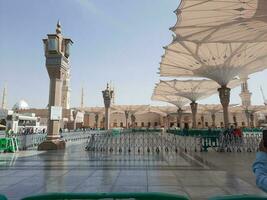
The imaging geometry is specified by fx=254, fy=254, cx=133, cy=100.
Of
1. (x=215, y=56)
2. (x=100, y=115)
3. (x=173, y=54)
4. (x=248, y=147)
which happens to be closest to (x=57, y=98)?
(x=248, y=147)

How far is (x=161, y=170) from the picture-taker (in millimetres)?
7645

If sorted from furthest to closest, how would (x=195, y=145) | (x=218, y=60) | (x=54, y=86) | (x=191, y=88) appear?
(x=191, y=88)
(x=218, y=60)
(x=54, y=86)
(x=195, y=145)

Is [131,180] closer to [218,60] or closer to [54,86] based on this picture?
[54,86]

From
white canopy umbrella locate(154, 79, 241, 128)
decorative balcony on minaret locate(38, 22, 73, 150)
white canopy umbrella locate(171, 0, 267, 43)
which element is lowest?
decorative balcony on minaret locate(38, 22, 73, 150)

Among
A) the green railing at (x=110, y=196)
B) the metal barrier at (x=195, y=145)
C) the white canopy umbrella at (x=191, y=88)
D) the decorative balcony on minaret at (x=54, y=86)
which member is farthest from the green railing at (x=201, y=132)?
the green railing at (x=110, y=196)

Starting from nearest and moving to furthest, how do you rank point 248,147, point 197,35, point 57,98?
point 248,147
point 57,98
point 197,35

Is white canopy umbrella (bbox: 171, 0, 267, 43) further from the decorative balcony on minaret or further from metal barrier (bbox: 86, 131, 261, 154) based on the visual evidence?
the decorative balcony on minaret

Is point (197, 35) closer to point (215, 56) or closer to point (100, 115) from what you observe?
point (215, 56)

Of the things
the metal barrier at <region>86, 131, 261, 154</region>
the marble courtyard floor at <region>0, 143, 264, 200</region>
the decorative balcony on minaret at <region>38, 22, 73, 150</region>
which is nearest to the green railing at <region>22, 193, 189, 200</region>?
the marble courtyard floor at <region>0, 143, 264, 200</region>

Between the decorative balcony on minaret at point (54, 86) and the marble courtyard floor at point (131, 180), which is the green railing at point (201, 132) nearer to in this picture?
the marble courtyard floor at point (131, 180)

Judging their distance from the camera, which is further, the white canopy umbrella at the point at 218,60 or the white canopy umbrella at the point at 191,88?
the white canopy umbrella at the point at 191,88

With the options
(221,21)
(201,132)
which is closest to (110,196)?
(221,21)

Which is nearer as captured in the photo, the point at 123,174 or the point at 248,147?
the point at 123,174

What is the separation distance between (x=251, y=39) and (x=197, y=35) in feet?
13.0
